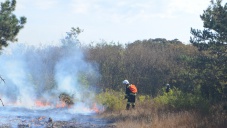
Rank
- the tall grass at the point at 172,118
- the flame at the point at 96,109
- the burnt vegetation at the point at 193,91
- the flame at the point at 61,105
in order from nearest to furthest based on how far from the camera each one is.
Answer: the tall grass at the point at 172,118
the burnt vegetation at the point at 193,91
the flame at the point at 96,109
the flame at the point at 61,105

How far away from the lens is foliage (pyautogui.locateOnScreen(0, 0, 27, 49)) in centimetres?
1486

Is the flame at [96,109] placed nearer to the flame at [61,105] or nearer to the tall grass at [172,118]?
the tall grass at [172,118]

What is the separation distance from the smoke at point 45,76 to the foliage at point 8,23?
9994 millimetres

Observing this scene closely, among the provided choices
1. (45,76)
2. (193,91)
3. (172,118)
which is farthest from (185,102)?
(45,76)

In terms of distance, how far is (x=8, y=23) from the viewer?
48.7 ft

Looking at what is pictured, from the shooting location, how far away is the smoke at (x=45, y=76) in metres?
26.5

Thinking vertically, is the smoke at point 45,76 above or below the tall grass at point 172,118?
above

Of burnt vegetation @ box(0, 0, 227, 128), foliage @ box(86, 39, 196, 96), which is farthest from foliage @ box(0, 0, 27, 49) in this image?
foliage @ box(86, 39, 196, 96)

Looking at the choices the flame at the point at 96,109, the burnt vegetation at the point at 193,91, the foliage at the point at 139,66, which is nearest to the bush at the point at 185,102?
the burnt vegetation at the point at 193,91

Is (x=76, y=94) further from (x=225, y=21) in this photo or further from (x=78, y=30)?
(x=78, y=30)

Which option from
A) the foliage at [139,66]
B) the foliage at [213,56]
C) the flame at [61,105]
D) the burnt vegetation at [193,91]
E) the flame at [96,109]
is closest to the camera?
the burnt vegetation at [193,91]

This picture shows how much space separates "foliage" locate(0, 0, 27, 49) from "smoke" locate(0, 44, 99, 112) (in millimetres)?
9994

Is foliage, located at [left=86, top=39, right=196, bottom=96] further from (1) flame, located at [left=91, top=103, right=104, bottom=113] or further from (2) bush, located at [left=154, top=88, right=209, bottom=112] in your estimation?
→ (2) bush, located at [left=154, top=88, right=209, bottom=112]

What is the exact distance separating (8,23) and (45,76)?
1603cm
